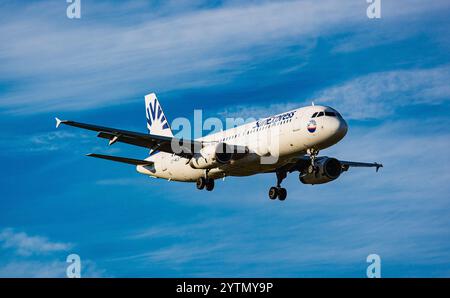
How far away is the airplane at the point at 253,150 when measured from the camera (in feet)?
244

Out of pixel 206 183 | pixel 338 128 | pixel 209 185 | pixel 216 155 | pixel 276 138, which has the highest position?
pixel 276 138

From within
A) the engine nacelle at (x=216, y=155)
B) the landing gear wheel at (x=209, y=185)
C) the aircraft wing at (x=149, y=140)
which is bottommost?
the landing gear wheel at (x=209, y=185)

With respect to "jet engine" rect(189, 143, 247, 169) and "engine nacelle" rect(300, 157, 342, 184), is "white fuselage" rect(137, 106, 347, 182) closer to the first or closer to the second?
"jet engine" rect(189, 143, 247, 169)

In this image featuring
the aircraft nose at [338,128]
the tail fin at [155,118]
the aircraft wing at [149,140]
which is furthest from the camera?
the tail fin at [155,118]

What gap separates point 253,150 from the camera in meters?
77.5

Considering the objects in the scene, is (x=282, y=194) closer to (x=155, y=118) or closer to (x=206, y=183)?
(x=206, y=183)

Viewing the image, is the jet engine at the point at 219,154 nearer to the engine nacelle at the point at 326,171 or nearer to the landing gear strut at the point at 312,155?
the landing gear strut at the point at 312,155

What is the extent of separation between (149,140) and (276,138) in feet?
36.8

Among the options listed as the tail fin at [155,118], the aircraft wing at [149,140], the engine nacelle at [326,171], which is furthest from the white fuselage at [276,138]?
the tail fin at [155,118]

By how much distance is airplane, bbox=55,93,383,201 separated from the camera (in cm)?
7431

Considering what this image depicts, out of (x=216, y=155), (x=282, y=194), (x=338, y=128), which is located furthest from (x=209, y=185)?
(x=338, y=128)

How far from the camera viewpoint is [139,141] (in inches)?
3219

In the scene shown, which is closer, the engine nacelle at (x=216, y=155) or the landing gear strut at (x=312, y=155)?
the landing gear strut at (x=312, y=155)

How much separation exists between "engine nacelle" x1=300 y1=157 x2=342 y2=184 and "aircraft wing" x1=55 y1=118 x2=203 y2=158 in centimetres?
952
